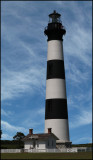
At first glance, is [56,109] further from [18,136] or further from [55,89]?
[18,136]

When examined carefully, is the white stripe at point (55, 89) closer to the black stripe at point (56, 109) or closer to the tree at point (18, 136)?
the black stripe at point (56, 109)

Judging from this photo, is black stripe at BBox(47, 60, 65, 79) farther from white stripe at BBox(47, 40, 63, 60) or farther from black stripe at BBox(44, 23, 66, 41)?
black stripe at BBox(44, 23, 66, 41)

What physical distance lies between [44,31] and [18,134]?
78.1 ft

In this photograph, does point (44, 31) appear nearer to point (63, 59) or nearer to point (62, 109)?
point (63, 59)

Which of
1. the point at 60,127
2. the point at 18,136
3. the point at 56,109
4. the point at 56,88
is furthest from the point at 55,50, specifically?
the point at 18,136

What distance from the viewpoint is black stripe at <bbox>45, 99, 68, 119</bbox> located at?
1736 inches

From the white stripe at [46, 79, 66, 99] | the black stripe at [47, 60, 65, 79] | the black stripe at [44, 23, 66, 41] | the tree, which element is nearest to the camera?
the white stripe at [46, 79, 66, 99]

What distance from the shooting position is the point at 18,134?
6075 cm

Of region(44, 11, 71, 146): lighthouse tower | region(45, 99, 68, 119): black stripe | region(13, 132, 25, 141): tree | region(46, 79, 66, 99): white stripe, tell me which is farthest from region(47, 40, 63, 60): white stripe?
region(13, 132, 25, 141): tree

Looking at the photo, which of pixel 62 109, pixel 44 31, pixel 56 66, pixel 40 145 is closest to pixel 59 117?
pixel 62 109

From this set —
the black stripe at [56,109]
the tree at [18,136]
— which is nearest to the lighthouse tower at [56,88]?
the black stripe at [56,109]

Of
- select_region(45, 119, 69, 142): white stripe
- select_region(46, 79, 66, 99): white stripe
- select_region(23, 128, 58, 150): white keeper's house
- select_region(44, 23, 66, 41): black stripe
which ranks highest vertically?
select_region(44, 23, 66, 41): black stripe

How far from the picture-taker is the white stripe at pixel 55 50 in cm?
4694

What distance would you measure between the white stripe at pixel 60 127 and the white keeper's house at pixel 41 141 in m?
0.87
